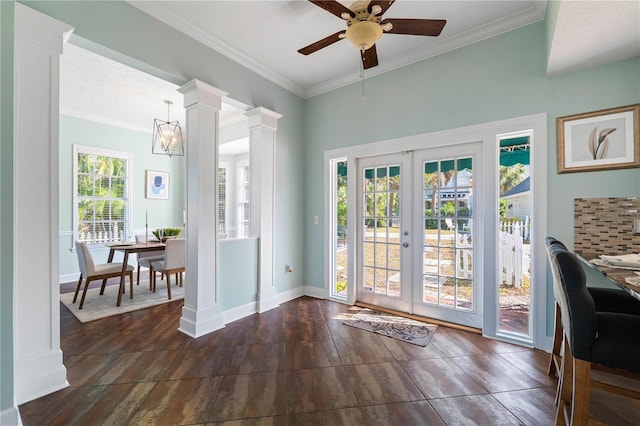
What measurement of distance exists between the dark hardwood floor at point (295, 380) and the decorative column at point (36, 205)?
250 mm

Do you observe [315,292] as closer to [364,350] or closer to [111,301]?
[364,350]

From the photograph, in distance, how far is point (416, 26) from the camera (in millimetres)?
1994

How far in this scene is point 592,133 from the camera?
2.21 meters

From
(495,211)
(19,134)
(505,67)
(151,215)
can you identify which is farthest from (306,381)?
(151,215)

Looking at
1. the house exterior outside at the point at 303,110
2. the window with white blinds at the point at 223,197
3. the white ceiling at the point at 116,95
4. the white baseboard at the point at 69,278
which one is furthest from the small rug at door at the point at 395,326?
the white baseboard at the point at 69,278

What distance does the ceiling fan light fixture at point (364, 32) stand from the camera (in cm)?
193

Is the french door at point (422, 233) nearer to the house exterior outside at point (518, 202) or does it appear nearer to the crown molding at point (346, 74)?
the crown molding at point (346, 74)

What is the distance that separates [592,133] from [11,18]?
4.16 m

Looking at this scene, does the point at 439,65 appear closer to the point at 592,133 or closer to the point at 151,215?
the point at 592,133

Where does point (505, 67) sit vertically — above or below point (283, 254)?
above

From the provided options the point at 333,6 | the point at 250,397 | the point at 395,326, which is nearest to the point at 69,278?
the point at 250,397

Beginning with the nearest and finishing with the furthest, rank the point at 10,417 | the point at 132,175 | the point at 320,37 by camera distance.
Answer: the point at 10,417
the point at 320,37
the point at 132,175

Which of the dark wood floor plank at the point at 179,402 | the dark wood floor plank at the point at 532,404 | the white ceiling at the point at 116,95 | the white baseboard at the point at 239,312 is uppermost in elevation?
the white ceiling at the point at 116,95

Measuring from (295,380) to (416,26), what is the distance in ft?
8.91
